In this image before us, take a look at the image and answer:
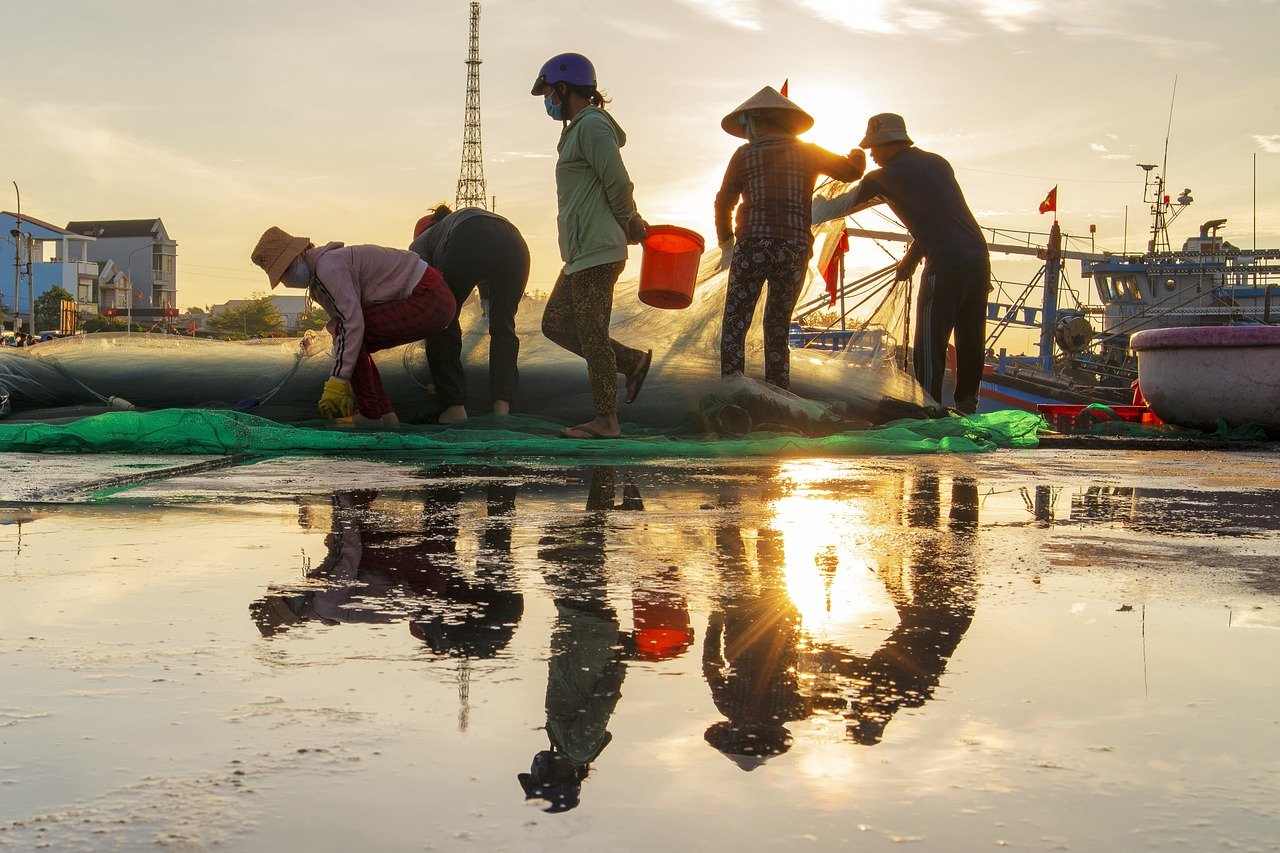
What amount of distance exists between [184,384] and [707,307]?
353 cm

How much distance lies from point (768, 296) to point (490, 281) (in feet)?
5.63

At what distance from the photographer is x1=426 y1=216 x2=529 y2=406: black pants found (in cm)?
757

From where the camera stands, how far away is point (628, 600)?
2375mm

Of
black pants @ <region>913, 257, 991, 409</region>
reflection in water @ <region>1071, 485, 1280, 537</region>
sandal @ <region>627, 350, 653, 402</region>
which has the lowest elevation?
reflection in water @ <region>1071, 485, 1280, 537</region>

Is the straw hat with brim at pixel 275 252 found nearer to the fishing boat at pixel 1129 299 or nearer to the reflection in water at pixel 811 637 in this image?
the reflection in water at pixel 811 637

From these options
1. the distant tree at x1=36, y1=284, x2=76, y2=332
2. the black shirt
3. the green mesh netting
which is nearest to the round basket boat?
the black shirt

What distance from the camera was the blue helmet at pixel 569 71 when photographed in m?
6.52

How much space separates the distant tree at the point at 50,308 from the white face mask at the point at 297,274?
339ft

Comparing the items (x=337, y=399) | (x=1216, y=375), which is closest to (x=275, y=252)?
(x=337, y=399)

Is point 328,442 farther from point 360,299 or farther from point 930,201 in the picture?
point 930,201

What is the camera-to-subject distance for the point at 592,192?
6.54 metres

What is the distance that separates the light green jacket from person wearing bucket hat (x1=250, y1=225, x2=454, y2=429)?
878mm

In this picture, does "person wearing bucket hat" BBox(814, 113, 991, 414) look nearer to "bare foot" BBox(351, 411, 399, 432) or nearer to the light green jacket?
the light green jacket

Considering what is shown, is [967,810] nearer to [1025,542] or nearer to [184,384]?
[1025,542]
